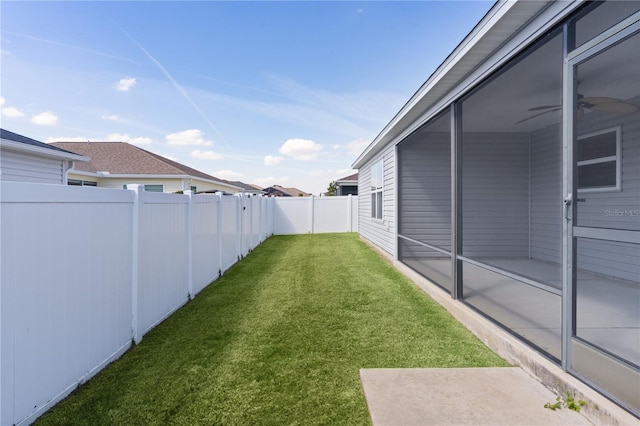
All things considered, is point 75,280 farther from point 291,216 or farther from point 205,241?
point 291,216

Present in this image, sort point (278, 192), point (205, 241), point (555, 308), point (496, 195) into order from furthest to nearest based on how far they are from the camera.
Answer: point (278, 192) < point (496, 195) < point (205, 241) < point (555, 308)

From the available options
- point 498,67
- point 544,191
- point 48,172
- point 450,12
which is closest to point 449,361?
point 498,67

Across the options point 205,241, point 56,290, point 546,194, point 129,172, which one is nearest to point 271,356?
point 56,290

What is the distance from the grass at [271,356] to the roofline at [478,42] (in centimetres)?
281

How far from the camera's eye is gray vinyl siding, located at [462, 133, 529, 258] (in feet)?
23.7

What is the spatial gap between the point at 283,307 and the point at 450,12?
310 inches

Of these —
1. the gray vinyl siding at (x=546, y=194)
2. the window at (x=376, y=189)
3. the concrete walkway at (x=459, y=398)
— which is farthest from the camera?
the window at (x=376, y=189)

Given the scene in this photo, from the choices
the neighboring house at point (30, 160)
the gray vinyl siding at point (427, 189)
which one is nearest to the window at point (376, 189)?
the gray vinyl siding at point (427, 189)

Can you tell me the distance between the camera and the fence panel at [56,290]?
1.73m

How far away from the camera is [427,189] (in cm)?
730

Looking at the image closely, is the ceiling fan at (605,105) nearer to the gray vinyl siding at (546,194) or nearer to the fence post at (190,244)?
the gray vinyl siding at (546,194)

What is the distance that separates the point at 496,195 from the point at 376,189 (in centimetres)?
312

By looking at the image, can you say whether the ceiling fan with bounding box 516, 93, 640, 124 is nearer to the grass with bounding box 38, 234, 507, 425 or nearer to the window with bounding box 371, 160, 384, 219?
the grass with bounding box 38, 234, 507, 425

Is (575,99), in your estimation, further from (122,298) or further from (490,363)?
(122,298)
